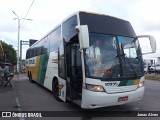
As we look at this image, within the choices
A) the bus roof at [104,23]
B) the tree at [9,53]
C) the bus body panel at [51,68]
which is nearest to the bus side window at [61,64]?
the bus body panel at [51,68]

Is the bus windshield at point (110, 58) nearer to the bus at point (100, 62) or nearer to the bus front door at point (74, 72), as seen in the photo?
the bus at point (100, 62)

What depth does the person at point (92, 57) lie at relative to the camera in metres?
7.34

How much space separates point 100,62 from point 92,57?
29cm

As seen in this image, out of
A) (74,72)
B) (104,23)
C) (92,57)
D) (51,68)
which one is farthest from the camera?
(51,68)

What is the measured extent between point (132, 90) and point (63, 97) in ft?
8.83

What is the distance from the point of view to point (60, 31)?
34.0 feet

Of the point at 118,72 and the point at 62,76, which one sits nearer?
the point at 118,72

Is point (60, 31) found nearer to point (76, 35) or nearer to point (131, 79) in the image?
point (76, 35)

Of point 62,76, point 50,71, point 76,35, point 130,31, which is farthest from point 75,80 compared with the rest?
point 50,71

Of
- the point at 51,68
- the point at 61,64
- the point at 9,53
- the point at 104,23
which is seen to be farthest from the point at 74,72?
the point at 9,53

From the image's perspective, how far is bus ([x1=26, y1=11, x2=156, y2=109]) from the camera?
7242 mm

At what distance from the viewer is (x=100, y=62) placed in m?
7.41

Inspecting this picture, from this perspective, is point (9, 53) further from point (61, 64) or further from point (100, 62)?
point (100, 62)

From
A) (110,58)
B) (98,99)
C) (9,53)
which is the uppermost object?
(9,53)
